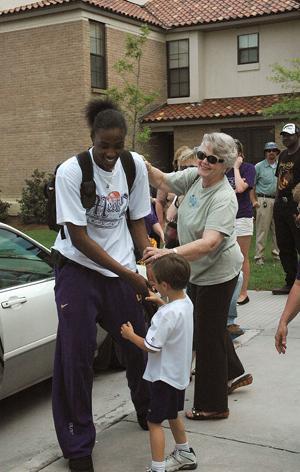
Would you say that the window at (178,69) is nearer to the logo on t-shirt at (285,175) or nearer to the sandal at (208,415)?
the logo on t-shirt at (285,175)

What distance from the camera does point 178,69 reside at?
23.1 metres

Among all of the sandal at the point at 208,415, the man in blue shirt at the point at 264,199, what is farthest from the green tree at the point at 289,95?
the sandal at the point at 208,415

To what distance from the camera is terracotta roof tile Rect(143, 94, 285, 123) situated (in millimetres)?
21188

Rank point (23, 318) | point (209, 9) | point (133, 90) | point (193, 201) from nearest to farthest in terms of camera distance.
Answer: point (193, 201) → point (23, 318) → point (133, 90) → point (209, 9)

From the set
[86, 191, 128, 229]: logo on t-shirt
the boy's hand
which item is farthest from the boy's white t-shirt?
[86, 191, 128, 229]: logo on t-shirt

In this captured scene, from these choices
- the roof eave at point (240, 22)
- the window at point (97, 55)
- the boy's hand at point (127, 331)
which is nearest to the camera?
the boy's hand at point (127, 331)

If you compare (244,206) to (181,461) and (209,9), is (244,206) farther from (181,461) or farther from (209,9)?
(209,9)

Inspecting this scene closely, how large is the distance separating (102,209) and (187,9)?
21.6m

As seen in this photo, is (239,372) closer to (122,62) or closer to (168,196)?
(168,196)

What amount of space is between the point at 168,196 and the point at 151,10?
1871 centimetres

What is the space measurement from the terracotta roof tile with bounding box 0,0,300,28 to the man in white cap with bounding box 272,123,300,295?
13692mm

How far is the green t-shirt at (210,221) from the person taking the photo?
12.5ft

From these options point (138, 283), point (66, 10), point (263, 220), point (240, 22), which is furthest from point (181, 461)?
point (240, 22)

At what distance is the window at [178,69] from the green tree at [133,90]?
1577 millimetres
